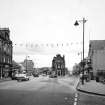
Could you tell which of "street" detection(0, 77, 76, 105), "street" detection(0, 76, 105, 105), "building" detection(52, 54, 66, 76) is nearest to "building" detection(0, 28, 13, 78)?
"street" detection(0, 77, 76, 105)

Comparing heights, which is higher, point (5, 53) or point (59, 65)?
point (5, 53)

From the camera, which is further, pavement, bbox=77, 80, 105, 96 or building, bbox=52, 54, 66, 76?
building, bbox=52, 54, 66, 76

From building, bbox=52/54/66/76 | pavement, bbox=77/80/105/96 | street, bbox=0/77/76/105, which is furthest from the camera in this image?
building, bbox=52/54/66/76

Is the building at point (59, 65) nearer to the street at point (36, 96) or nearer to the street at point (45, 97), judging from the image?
the street at point (36, 96)

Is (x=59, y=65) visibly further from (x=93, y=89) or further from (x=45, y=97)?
(x=45, y=97)

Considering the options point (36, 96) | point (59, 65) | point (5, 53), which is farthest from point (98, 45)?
point (59, 65)

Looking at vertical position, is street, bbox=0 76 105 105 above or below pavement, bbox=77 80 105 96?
above

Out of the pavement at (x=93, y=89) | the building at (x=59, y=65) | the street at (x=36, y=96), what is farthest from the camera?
the building at (x=59, y=65)

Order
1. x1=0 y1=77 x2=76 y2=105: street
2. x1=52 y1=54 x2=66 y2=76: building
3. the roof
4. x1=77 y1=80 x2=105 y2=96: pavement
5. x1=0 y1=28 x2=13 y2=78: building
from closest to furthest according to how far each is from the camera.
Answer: x1=0 y1=77 x2=76 y2=105: street
x1=77 y1=80 x2=105 y2=96: pavement
x1=0 y1=28 x2=13 y2=78: building
the roof
x1=52 y1=54 x2=66 y2=76: building

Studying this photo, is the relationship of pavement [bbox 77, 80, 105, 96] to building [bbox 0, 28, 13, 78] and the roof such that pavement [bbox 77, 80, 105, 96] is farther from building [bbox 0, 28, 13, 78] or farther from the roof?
the roof

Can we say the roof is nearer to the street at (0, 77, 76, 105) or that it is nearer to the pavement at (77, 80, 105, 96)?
the pavement at (77, 80, 105, 96)

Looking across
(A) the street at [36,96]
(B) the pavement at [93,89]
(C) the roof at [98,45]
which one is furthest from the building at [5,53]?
(A) the street at [36,96]

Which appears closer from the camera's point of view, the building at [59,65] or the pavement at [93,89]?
the pavement at [93,89]

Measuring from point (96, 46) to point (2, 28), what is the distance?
29.5m
